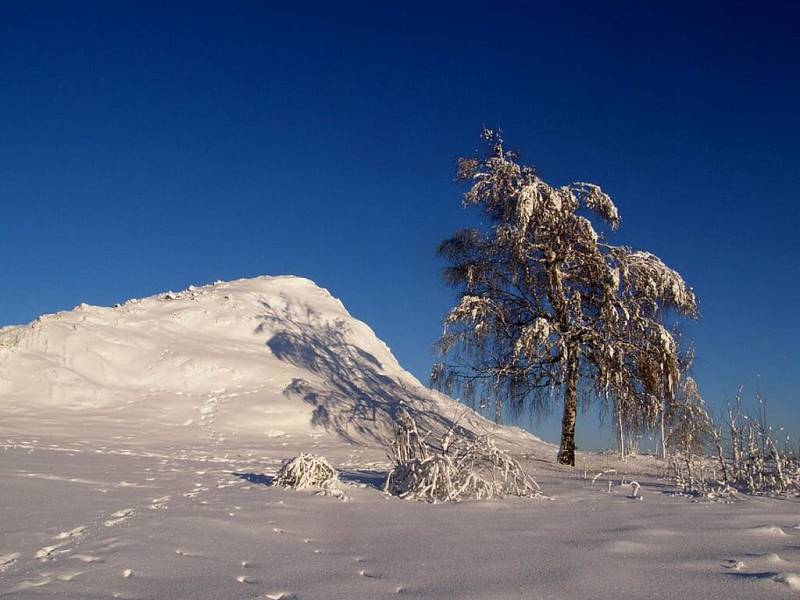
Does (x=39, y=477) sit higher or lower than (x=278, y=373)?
lower

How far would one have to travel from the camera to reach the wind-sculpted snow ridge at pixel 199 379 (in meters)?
15.0

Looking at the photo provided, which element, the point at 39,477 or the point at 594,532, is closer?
the point at 594,532

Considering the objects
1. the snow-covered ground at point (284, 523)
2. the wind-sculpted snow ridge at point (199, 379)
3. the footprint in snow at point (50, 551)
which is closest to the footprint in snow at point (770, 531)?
the snow-covered ground at point (284, 523)

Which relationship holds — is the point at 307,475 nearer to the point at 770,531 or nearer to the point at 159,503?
the point at 159,503

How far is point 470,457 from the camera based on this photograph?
298 inches

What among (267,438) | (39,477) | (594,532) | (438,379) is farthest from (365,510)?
(267,438)

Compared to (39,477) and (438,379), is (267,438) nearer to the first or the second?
(438,379)

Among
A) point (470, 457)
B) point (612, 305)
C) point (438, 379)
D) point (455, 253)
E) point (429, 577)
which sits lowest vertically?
point (429, 577)

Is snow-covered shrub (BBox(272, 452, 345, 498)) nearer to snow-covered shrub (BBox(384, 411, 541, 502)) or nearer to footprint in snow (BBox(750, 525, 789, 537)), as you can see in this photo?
snow-covered shrub (BBox(384, 411, 541, 502))

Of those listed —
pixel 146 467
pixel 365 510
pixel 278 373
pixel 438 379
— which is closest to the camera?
pixel 365 510

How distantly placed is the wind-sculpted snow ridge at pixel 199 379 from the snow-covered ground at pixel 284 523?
0.11 metres

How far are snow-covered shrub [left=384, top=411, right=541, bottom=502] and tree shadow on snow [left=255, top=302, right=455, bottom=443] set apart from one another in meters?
5.92

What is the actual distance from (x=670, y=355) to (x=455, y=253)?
16.7 feet

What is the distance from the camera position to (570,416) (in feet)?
44.3
